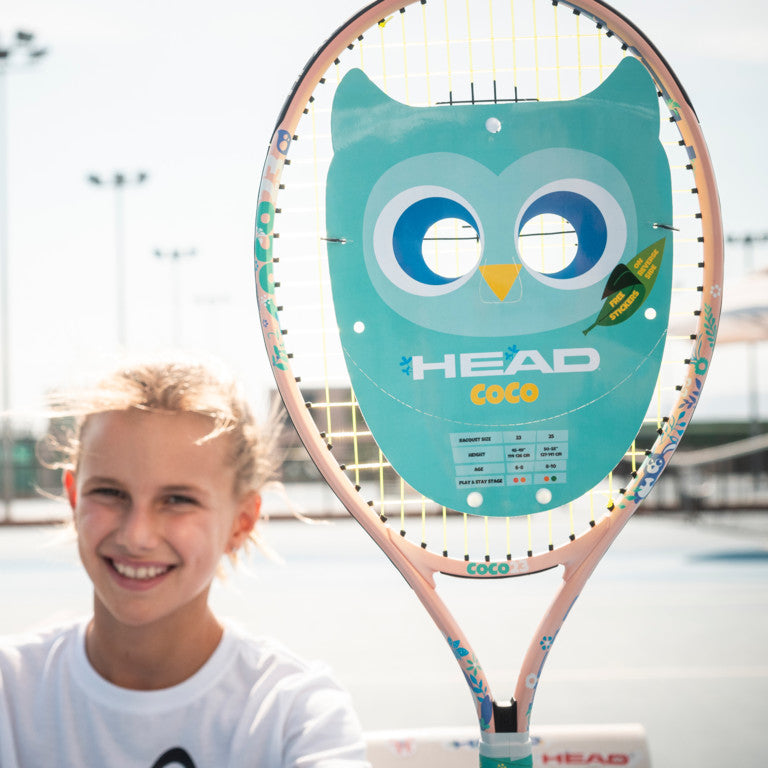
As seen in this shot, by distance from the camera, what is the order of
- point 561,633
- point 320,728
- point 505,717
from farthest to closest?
point 561,633
point 505,717
point 320,728

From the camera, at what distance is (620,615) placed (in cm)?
482

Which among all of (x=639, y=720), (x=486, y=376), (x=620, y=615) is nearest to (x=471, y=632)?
(x=620, y=615)

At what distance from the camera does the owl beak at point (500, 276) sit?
1402mm

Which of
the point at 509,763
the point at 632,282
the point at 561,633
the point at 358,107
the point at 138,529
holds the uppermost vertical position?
the point at 358,107

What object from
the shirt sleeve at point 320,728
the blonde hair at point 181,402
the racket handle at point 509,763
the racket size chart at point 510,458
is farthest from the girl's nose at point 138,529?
the racket handle at point 509,763

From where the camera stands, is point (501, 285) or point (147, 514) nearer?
point (147, 514)

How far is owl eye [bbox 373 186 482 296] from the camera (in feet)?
4.58

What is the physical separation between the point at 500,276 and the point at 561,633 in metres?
3.37

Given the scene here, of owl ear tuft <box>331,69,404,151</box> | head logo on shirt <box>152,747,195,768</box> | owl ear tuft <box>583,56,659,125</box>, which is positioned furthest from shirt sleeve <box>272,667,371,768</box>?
owl ear tuft <box>583,56,659,125</box>

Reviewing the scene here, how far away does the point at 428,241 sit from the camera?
1.41 m

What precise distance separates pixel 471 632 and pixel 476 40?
3.54 m

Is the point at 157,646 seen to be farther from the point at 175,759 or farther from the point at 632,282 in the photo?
the point at 632,282

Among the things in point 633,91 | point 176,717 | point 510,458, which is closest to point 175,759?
point 176,717

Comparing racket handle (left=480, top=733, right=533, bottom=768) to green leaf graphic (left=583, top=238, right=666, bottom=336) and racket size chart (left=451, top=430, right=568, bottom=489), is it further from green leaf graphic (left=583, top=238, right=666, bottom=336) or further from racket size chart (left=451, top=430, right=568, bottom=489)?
green leaf graphic (left=583, top=238, right=666, bottom=336)
